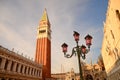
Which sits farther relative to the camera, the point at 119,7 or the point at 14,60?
the point at 14,60

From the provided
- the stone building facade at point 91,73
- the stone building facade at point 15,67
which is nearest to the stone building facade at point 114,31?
the stone building facade at point 15,67

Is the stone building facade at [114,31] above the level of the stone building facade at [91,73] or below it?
above

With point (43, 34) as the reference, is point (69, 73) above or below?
below

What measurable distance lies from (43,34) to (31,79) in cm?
1848

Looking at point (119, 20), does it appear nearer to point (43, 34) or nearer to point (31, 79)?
point (31, 79)

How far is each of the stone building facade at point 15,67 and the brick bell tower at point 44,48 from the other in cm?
780

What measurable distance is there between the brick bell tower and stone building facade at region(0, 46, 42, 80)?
780cm

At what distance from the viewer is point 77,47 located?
7406 millimetres

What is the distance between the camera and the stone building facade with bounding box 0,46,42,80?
20.4m

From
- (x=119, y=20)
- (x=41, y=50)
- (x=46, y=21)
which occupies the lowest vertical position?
(x=119, y=20)

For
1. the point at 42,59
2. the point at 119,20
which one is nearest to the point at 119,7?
the point at 119,20

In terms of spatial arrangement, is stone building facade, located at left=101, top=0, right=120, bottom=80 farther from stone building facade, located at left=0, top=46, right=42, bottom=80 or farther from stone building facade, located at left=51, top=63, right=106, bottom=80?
stone building facade, located at left=51, top=63, right=106, bottom=80

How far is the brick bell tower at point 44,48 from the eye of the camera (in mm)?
39188

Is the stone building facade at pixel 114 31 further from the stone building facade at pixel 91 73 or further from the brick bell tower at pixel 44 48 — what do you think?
the brick bell tower at pixel 44 48
